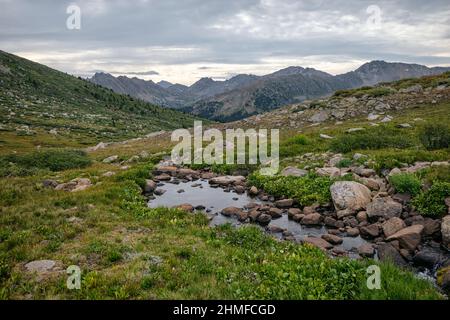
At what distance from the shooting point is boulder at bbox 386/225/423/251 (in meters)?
11.0

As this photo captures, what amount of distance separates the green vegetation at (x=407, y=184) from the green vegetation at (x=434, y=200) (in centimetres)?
49

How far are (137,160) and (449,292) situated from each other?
25126mm

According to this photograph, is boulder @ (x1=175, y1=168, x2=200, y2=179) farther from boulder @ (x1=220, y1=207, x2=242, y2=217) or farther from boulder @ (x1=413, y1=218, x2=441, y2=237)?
boulder @ (x1=413, y1=218, x2=441, y2=237)

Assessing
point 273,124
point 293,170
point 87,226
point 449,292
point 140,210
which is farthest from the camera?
point 273,124

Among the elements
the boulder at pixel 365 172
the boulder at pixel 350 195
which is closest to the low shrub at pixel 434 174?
the boulder at pixel 365 172

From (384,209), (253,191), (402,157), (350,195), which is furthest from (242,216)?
(402,157)

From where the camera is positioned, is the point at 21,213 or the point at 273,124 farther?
the point at 273,124

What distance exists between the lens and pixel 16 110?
121 meters

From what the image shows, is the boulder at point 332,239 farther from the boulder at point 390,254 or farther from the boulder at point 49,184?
the boulder at point 49,184

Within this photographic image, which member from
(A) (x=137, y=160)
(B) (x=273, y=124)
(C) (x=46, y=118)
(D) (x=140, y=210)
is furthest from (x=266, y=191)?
(C) (x=46, y=118)

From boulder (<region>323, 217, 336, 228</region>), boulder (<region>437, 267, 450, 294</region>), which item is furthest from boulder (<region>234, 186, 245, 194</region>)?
boulder (<region>437, 267, 450, 294</region>)

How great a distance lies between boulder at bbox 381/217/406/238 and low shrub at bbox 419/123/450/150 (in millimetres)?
10476

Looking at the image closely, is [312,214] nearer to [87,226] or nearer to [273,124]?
[87,226]

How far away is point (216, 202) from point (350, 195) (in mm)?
6899
